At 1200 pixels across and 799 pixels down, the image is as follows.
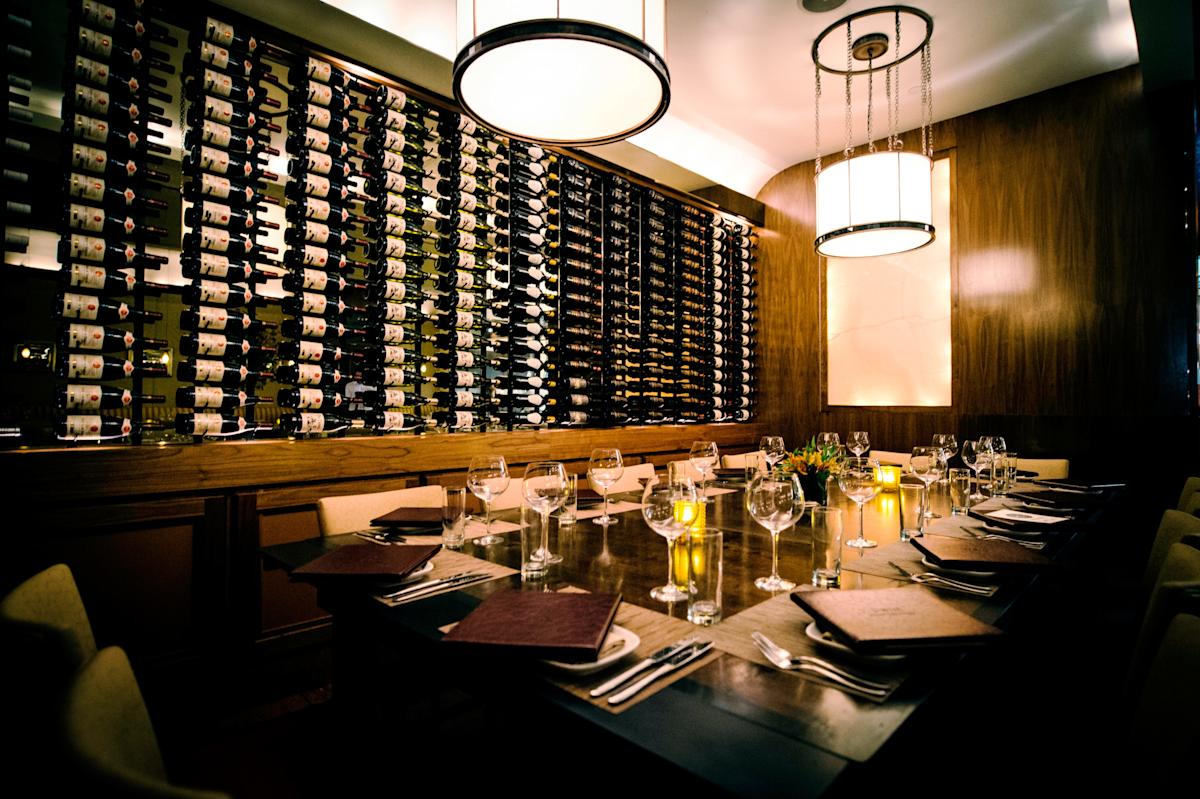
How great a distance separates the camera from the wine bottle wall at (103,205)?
2281 millimetres

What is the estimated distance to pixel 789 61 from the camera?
3.96 metres

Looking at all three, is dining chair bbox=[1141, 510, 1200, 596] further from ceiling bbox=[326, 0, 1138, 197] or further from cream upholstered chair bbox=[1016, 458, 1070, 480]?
ceiling bbox=[326, 0, 1138, 197]

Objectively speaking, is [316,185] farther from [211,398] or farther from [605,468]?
[605,468]

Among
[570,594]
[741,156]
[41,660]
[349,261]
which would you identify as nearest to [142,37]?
[349,261]

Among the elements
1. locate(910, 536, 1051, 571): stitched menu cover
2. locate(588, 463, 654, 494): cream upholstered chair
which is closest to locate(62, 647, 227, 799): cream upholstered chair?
locate(910, 536, 1051, 571): stitched menu cover

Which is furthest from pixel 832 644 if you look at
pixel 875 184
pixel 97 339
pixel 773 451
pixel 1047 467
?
pixel 1047 467

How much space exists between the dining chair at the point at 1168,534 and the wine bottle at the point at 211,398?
3266mm

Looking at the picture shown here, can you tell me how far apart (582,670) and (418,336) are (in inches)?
107

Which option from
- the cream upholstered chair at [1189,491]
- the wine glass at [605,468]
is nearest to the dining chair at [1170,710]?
the wine glass at [605,468]

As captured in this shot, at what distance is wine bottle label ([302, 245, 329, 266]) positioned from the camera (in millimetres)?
2877

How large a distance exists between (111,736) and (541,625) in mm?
516

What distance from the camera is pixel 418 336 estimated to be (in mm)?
3305

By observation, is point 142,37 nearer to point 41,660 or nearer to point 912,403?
point 41,660

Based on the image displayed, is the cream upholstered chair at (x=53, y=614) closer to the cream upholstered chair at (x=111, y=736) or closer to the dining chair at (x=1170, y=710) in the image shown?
the cream upholstered chair at (x=111, y=736)
